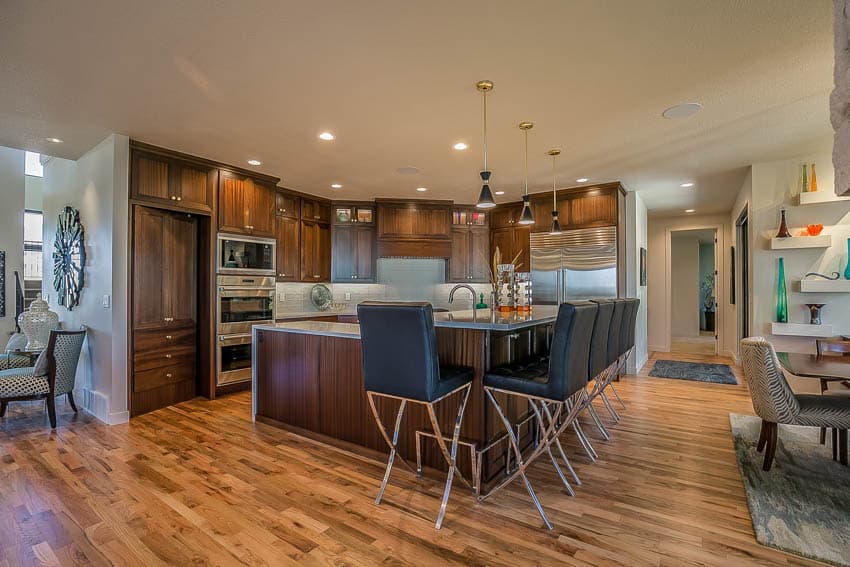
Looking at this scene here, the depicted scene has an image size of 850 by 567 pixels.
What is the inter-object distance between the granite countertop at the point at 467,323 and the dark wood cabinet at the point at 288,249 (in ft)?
7.18

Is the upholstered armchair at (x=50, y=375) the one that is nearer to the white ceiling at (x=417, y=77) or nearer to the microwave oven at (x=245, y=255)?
the microwave oven at (x=245, y=255)

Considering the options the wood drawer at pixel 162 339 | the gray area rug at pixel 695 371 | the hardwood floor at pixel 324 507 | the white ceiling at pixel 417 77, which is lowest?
the gray area rug at pixel 695 371

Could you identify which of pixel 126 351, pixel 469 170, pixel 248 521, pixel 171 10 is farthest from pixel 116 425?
pixel 469 170

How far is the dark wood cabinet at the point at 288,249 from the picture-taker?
18.3ft

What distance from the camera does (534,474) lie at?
2625mm

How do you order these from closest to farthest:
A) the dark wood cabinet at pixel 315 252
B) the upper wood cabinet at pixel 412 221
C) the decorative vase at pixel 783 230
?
the decorative vase at pixel 783 230 → the dark wood cabinet at pixel 315 252 → the upper wood cabinet at pixel 412 221

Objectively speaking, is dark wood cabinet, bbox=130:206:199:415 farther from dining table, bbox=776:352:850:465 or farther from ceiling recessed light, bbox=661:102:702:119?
dining table, bbox=776:352:850:465

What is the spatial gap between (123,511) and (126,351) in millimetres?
2010

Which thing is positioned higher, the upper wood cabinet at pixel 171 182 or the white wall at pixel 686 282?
the upper wood cabinet at pixel 171 182

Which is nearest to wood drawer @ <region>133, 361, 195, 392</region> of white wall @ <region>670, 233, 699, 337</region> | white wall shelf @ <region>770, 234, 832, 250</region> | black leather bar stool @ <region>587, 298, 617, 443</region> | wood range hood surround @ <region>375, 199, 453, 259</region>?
wood range hood surround @ <region>375, 199, 453, 259</region>

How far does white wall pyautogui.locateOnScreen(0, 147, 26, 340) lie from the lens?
5.79m

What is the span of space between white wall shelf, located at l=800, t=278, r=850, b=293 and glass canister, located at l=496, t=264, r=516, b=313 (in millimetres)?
3020

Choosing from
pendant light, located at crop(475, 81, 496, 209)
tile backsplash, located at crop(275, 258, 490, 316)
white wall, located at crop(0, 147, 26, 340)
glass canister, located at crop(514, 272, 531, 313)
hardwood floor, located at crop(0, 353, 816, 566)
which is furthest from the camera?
tile backsplash, located at crop(275, 258, 490, 316)

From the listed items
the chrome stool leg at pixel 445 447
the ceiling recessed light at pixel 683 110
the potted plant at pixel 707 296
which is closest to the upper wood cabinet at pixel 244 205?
the chrome stool leg at pixel 445 447
